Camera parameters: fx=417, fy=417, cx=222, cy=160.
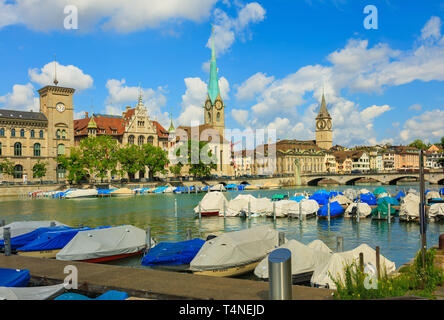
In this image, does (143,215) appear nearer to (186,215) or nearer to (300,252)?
(186,215)

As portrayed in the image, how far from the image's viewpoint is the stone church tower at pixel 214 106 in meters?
180

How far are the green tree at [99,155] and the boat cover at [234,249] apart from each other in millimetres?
85753

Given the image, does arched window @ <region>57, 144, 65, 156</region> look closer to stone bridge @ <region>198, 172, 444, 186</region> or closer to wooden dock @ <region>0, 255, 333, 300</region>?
stone bridge @ <region>198, 172, 444, 186</region>

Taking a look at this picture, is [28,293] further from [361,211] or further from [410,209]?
[361,211]

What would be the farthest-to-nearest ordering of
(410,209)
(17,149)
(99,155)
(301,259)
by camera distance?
(99,155)
(17,149)
(410,209)
(301,259)

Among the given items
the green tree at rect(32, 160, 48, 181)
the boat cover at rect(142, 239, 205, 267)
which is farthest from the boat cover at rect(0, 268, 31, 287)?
the green tree at rect(32, 160, 48, 181)

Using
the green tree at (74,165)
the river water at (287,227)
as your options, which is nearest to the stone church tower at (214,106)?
the green tree at (74,165)

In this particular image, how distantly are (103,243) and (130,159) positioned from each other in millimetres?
86073

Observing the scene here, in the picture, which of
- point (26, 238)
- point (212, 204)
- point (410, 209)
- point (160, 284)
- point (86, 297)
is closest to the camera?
Answer: point (86, 297)

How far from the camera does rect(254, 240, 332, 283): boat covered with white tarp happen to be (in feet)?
59.8

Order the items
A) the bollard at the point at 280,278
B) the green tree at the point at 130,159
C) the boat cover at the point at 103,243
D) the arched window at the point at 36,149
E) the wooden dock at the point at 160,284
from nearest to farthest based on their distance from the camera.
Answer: the bollard at the point at 280,278 → the wooden dock at the point at 160,284 → the boat cover at the point at 103,243 → the arched window at the point at 36,149 → the green tree at the point at 130,159

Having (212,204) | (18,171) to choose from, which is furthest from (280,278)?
(18,171)

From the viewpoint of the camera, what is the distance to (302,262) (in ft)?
60.8

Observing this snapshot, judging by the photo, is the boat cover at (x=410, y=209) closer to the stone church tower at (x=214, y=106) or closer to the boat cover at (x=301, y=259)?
the boat cover at (x=301, y=259)
